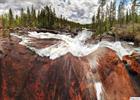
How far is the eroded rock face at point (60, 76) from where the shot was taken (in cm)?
1118

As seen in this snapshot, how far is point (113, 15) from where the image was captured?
40.1 ft

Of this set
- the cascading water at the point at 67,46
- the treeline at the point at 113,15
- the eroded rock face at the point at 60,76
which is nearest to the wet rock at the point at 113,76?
the eroded rock face at the point at 60,76

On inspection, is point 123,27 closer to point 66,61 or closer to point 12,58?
point 66,61

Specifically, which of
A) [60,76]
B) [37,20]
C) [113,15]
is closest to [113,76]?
Answer: [60,76]

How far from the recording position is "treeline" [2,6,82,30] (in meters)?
11.2

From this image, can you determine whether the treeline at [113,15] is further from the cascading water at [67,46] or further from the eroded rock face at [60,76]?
the eroded rock face at [60,76]

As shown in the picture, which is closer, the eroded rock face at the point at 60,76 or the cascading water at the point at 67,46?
the eroded rock face at the point at 60,76

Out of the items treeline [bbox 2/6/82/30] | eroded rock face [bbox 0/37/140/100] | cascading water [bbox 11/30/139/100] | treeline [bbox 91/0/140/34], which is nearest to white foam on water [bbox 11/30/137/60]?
cascading water [bbox 11/30/139/100]

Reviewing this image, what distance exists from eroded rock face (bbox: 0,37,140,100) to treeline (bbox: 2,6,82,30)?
0.50 metres

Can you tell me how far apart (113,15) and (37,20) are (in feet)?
6.91

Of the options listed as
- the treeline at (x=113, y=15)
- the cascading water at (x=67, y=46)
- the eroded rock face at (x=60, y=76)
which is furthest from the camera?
the treeline at (x=113, y=15)

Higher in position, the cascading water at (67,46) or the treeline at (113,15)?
the treeline at (113,15)

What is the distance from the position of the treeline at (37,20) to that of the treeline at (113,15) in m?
0.60

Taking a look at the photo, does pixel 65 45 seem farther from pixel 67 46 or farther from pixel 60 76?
pixel 60 76
